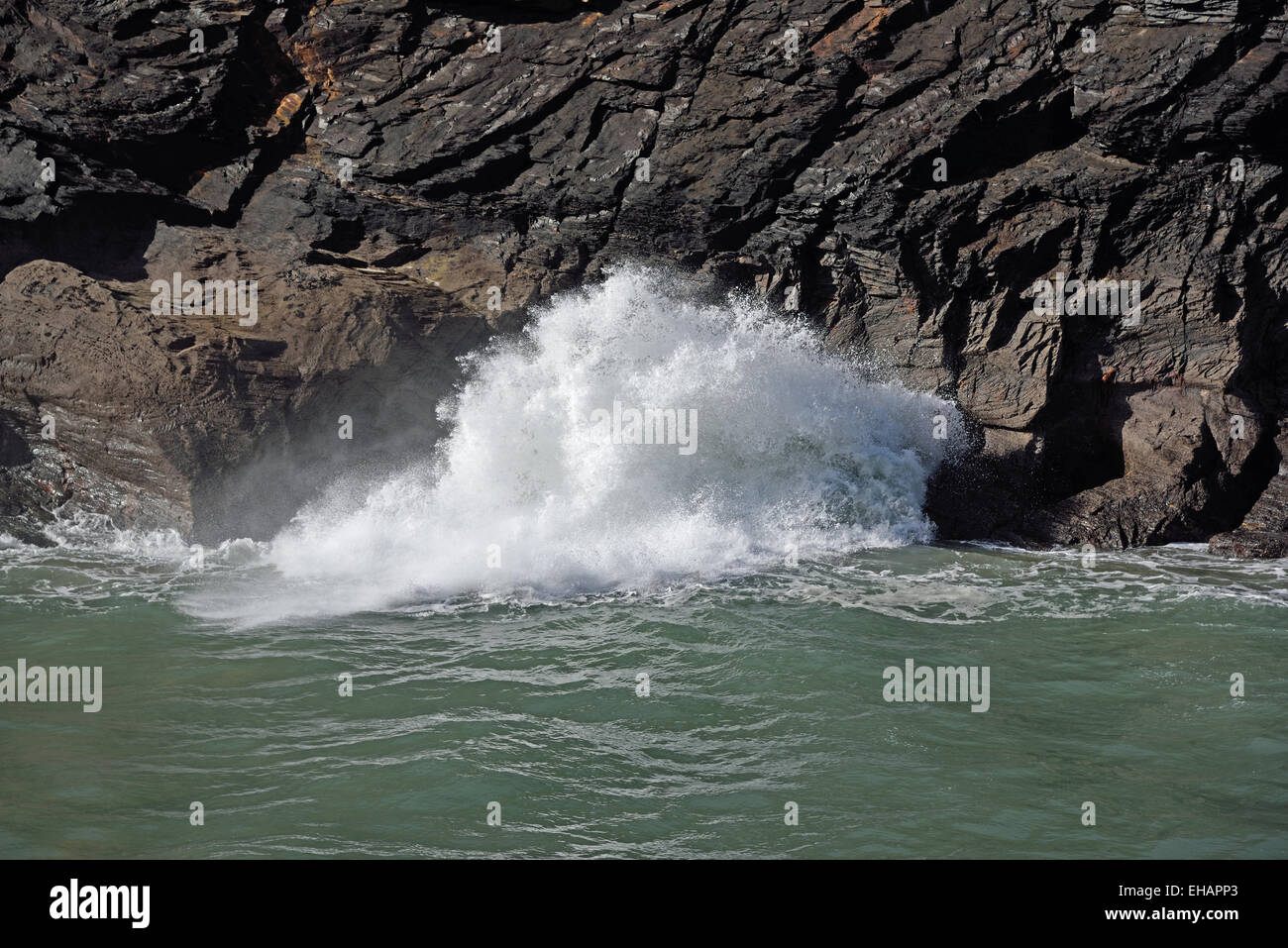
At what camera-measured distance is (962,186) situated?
35.1 ft

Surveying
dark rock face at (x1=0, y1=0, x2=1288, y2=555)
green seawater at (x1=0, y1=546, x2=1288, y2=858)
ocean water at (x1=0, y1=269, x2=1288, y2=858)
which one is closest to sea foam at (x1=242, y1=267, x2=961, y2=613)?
ocean water at (x1=0, y1=269, x2=1288, y2=858)

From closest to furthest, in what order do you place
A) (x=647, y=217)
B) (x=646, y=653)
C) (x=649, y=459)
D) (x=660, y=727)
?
1. (x=660, y=727)
2. (x=646, y=653)
3. (x=649, y=459)
4. (x=647, y=217)

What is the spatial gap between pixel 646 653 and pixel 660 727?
1.26 meters

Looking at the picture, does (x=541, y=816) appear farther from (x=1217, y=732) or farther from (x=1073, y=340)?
(x=1073, y=340)

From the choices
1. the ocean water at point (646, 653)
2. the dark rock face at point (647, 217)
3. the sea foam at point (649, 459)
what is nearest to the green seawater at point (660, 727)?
the ocean water at point (646, 653)

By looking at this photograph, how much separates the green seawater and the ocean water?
0.07 ft

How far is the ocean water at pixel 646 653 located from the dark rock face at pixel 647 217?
0.65 meters

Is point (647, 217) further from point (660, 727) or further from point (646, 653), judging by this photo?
point (660, 727)

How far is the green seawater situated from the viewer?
436 centimetres

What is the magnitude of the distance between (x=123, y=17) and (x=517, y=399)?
232 inches

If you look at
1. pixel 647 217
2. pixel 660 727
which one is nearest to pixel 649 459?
pixel 647 217

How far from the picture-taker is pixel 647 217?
1098cm

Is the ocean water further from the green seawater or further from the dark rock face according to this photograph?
the dark rock face

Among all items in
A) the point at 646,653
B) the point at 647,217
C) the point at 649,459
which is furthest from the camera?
the point at 647,217
